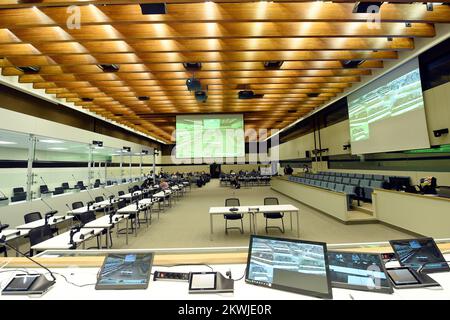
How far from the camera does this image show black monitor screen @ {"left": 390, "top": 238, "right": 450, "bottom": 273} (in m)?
1.41

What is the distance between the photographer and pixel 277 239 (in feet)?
4.69

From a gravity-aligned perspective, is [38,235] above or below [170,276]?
below

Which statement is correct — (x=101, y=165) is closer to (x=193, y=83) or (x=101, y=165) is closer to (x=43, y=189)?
(x=43, y=189)

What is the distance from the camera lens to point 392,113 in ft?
20.5

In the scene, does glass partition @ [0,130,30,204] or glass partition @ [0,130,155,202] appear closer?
glass partition @ [0,130,30,204]

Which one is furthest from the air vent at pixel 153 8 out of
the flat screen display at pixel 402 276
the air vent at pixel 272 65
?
the flat screen display at pixel 402 276

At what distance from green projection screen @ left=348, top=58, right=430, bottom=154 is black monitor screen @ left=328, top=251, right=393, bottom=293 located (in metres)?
6.06

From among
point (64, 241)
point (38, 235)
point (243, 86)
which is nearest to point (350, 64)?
point (243, 86)

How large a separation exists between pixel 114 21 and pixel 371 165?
363 inches

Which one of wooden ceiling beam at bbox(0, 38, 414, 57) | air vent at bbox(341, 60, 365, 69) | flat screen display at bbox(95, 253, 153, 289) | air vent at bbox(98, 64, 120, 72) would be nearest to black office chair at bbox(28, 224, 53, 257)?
flat screen display at bbox(95, 253, 153, 289)

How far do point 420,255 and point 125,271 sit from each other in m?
2.08

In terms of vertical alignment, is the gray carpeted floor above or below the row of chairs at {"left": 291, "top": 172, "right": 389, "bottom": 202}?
below

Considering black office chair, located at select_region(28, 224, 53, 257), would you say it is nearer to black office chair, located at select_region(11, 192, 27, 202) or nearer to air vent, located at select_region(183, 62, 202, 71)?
black office chair, located at select_region(11, 192, 27, 202)
